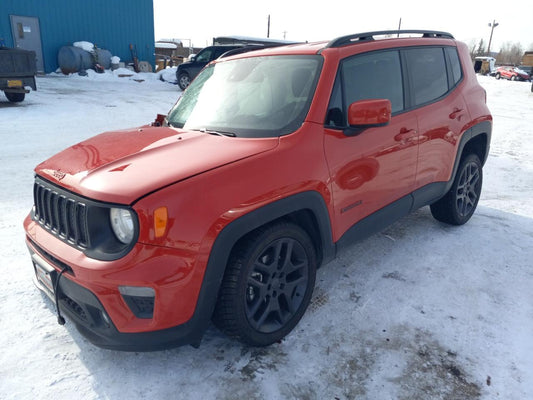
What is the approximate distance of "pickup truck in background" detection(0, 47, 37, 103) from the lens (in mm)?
10359

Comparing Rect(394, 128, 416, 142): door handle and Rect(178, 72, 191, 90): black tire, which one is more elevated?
Rect(394, 128, 416, 142): door handle

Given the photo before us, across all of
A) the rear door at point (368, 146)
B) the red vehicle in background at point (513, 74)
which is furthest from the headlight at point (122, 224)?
the red vehicle in background at point (513, 74)

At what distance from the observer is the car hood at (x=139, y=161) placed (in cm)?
206

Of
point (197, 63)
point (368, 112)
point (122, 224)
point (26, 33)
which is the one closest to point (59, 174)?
point (122, 224)

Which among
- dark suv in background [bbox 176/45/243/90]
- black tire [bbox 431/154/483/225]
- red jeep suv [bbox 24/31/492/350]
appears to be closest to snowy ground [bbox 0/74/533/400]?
black tire [bbox 431/154/483/225]

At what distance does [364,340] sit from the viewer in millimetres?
2621

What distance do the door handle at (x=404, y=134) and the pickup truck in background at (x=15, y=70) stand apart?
10713 millimetres

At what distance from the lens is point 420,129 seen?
3.39m

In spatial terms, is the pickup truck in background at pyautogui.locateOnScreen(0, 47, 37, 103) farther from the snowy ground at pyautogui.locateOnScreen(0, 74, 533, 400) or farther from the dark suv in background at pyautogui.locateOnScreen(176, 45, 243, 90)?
the snowy ground at pyautogui.locateOnScreen(0, 74, 533, 400)

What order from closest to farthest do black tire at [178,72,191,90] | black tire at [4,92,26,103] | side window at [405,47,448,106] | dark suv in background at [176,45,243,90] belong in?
side window at [405,47,448,106] → black tire at [4,92,26,103] → dark suv in background at [176,45,243,90] → black tire at [178,72,191,90]

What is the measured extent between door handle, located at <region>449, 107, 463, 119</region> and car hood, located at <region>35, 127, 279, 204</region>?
2.15 meters

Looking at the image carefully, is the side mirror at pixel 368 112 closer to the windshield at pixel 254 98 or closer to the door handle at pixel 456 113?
the windshield at pixel 254 98

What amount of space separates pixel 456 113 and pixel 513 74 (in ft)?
145

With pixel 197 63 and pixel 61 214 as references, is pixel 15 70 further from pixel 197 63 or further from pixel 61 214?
pixel 61 214
